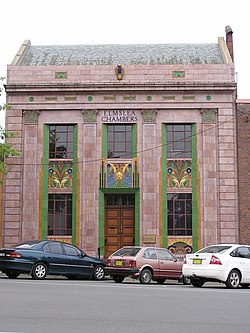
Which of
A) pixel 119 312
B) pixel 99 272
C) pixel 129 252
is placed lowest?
pixel 99 272

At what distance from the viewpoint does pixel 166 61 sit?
32.0m

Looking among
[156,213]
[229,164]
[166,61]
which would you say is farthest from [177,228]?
[166,61]

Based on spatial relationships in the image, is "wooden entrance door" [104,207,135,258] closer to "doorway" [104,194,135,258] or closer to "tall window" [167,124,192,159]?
"doorway" [104,194,135,258]

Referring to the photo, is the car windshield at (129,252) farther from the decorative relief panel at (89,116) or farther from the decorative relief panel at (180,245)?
the decorative relief panel at (89,116)

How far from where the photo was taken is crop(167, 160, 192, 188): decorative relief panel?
28812mm

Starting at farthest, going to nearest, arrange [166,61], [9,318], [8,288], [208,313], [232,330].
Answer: [166,61] → [8,288] → [208,313] → [9,318] → [232,330]

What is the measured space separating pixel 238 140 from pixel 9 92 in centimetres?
1114

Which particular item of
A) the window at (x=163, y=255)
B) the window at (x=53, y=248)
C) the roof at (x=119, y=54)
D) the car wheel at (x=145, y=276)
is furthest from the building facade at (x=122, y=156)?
the car wheel at (x=145, y=276)

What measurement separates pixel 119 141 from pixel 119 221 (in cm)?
381

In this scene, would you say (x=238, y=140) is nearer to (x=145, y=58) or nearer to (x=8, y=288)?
(x=145, y=58)

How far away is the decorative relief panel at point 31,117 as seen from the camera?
29422mm

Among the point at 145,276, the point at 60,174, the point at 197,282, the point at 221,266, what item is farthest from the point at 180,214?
the point at 221,266

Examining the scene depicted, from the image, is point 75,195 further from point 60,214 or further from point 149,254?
point 149,254

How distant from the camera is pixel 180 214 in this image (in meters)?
28.8
